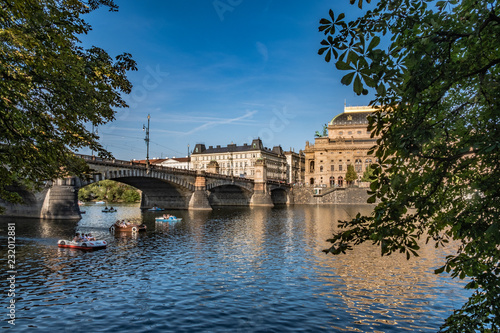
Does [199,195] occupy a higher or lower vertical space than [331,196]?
higher

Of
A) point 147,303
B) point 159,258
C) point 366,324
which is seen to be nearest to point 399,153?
point 366,324

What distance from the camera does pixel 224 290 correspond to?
19469 millimetres

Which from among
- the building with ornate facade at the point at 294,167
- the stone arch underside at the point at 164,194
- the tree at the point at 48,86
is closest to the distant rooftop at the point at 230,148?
the building with ornate facade at the point at 294,167

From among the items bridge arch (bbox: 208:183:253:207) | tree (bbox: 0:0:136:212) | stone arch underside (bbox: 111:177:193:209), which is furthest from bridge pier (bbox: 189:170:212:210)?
tree (bbox: 0:0:136:212)

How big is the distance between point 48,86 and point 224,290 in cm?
1269

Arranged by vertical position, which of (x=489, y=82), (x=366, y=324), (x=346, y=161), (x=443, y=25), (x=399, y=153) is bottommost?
(x=366, y=324)

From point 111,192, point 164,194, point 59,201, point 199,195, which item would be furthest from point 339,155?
point 59,201

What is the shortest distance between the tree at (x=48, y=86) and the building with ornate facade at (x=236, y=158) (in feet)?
447

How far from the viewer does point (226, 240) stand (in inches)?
1475

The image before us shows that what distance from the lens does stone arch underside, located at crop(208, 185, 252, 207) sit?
11059cm

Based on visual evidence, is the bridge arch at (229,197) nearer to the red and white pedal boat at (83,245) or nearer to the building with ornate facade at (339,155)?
the building with ornate facade at (339,155)

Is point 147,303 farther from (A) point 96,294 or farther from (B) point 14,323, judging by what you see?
(B) point 14,323

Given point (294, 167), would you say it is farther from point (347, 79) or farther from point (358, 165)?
point (347, 79)

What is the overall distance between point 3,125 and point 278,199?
12099cm
